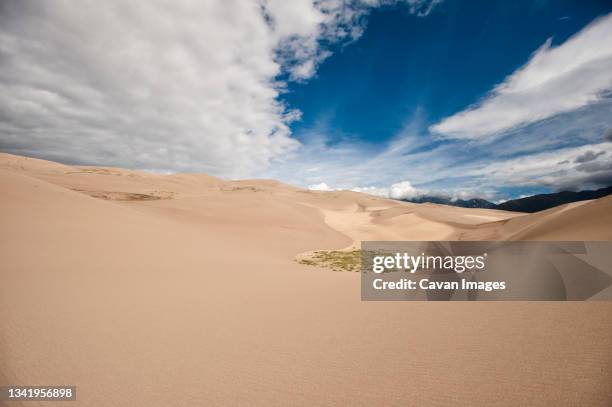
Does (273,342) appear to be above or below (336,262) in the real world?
above

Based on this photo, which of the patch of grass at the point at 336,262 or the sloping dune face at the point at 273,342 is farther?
the patch of grass at the point at 336,262

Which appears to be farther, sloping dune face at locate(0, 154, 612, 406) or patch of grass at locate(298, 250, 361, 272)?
patch of grass at locate(298, 250, 361, 272)

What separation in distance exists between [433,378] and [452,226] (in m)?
36.6

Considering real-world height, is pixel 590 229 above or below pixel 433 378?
above

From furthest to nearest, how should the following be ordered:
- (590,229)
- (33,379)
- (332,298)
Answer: (590,229) < (332,298) < (33,379)

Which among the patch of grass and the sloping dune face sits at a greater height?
the sloping dune face

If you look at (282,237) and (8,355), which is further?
(282,237)

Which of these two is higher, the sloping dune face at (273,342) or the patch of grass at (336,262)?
the sloping dune face at (273,342)

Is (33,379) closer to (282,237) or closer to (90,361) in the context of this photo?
(90,361)

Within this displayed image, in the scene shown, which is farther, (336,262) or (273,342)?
(336,262)

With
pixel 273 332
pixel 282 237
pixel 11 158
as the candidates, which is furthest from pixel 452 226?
pixel 11 158

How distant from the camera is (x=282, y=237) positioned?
2275cm

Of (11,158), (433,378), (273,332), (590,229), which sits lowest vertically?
(273,332)

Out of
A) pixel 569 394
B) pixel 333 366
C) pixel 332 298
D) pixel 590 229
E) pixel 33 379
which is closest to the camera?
pixel 569 394
